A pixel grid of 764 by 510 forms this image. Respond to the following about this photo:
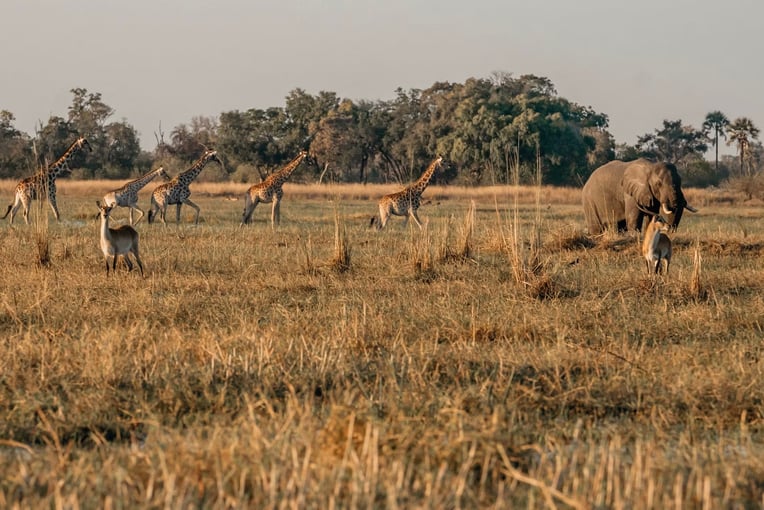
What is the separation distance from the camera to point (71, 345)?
6367 mm

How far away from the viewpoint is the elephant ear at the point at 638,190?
62.0ft

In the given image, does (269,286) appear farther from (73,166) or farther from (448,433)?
(73,166)

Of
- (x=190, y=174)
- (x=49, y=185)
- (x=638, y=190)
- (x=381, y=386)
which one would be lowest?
(x=381, y=386)

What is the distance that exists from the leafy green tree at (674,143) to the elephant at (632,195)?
4296cm

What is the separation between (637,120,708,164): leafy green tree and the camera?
63.4 m

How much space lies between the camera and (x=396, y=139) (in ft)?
172

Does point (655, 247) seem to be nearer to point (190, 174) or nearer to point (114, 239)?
point (114, 239)

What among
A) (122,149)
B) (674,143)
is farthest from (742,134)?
(122,149)

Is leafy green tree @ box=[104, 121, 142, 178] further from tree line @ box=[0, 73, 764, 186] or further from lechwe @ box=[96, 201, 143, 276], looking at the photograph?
lechwe @ box=[96, 201, 143, 276]

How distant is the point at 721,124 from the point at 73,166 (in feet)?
140

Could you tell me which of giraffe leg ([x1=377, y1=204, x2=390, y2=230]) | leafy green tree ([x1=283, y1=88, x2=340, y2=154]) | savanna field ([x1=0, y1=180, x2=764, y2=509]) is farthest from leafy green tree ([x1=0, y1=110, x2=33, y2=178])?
savanna field ([x1=0, y1=180, x2=764, y2=509])

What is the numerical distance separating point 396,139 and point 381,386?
1873 inches

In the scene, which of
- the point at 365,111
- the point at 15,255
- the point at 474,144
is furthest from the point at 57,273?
the point at 365,111

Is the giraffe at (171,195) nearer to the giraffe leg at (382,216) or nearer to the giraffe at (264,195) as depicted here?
the giraffe at (264,195)
